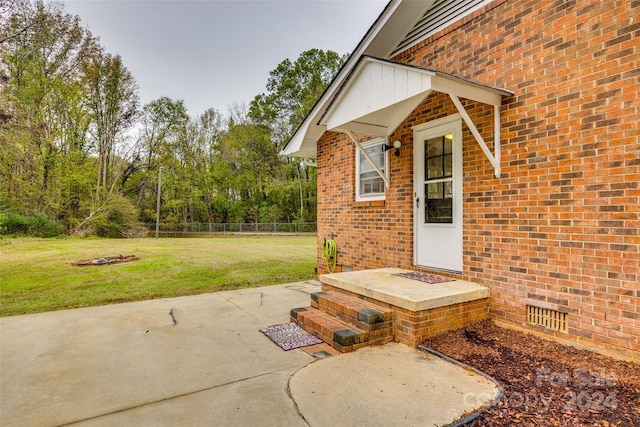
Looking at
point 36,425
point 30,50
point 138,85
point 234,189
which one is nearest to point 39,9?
point 30,50

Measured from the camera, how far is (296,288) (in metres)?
6.34

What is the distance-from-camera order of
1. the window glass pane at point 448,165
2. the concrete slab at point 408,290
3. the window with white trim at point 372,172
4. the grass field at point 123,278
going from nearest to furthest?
the concrete slab at point 408,290 → the window glass pane at point 448,165 → the window with white trim at point 372,172 → the grass field at point 123,278

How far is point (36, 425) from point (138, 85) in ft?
101

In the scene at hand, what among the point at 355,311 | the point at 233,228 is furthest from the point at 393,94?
the point at 233,228

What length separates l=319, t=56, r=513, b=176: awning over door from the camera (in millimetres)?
3365

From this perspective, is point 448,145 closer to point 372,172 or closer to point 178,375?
point 372,172

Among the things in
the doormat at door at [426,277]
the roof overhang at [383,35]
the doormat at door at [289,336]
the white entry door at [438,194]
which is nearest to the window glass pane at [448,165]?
the white entry door at [438,194]

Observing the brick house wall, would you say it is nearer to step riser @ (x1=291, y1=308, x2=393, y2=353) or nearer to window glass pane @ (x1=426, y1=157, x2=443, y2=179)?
window glass pane @ (x1=426, y1=157, x2=443, y2=179)

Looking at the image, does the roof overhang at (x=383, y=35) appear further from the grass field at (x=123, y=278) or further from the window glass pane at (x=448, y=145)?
the grass field at (x=123, y=278)

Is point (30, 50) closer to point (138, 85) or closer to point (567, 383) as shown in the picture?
point (138, 85)

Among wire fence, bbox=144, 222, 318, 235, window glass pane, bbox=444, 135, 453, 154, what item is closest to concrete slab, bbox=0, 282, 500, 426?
window glass pane, bbox=444, 135, 453, 154

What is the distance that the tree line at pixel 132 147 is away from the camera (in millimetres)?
19797

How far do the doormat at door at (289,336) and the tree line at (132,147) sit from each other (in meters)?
18.3

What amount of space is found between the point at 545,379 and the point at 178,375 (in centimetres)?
296
